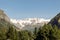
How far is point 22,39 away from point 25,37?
2352mm

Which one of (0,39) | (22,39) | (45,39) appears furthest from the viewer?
(22,39)


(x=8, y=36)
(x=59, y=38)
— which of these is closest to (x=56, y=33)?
(x=59, y=38)

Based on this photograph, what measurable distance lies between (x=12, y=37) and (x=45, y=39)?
723 inches

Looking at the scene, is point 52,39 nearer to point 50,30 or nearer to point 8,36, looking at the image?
point 50,30

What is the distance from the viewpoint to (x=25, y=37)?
12719cm

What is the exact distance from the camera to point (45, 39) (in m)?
118

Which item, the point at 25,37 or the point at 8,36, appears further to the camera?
the point at 25,37

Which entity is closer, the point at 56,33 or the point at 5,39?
the point at 5,39

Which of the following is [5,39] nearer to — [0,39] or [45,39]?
[0,39]

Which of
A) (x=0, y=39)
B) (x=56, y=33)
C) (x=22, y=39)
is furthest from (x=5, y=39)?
(x=56, y=33)

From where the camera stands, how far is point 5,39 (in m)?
107

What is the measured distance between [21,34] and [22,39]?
6857 mm

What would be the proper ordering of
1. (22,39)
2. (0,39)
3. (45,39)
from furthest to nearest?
1. (22,39)
2. (45,39)
3. (0,39)

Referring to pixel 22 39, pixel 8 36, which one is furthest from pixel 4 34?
pixel 22 39
